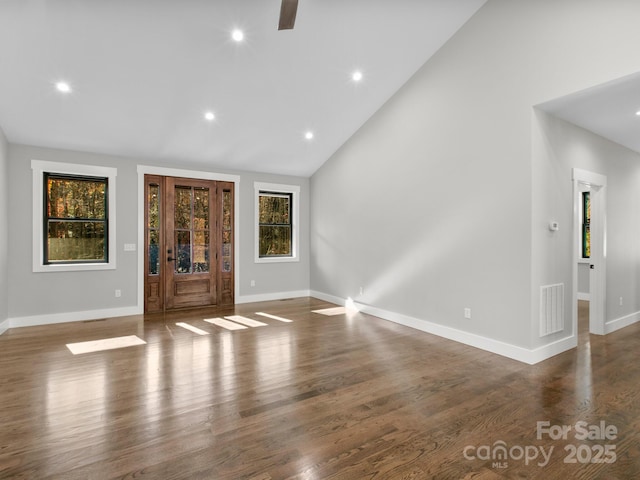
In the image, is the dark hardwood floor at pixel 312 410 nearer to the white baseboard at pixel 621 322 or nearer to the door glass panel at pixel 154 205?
the white baseboard at pixel 621 322

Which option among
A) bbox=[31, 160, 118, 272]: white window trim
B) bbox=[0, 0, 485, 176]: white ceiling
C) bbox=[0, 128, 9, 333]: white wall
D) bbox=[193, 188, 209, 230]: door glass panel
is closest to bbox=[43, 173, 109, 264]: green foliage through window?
bbox=[31, 160, 118, 272]: white window trim

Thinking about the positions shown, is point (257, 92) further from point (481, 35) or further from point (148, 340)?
point (148, 340)

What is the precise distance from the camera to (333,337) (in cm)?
446

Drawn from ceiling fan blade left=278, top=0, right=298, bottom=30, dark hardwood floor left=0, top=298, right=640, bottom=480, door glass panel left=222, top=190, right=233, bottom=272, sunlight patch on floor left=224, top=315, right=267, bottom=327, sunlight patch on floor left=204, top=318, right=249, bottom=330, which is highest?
ceiling fan blade left=278, top=0, right=298, bottom=30

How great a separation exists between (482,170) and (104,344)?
4.95 metres

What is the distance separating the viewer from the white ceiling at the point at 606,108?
10.1ft

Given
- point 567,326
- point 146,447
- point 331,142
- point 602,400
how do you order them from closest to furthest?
point 146,447
point 602,400
point 567,326
point 331,142

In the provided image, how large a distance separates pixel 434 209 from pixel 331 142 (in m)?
2.50

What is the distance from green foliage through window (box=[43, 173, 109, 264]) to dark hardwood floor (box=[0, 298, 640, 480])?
144 cm

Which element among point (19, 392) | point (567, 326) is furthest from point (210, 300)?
point (567, 326)

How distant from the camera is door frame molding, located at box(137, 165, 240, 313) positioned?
5723mm

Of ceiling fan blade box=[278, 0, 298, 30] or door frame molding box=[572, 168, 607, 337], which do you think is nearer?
ceiling fan blade box=[278, 0, 298, 30]

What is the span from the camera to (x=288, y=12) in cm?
263

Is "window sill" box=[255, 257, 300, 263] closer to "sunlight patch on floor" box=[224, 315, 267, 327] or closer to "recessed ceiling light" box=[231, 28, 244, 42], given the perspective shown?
"sunlight patch on floor" box=[224, 315, 267, 327]
